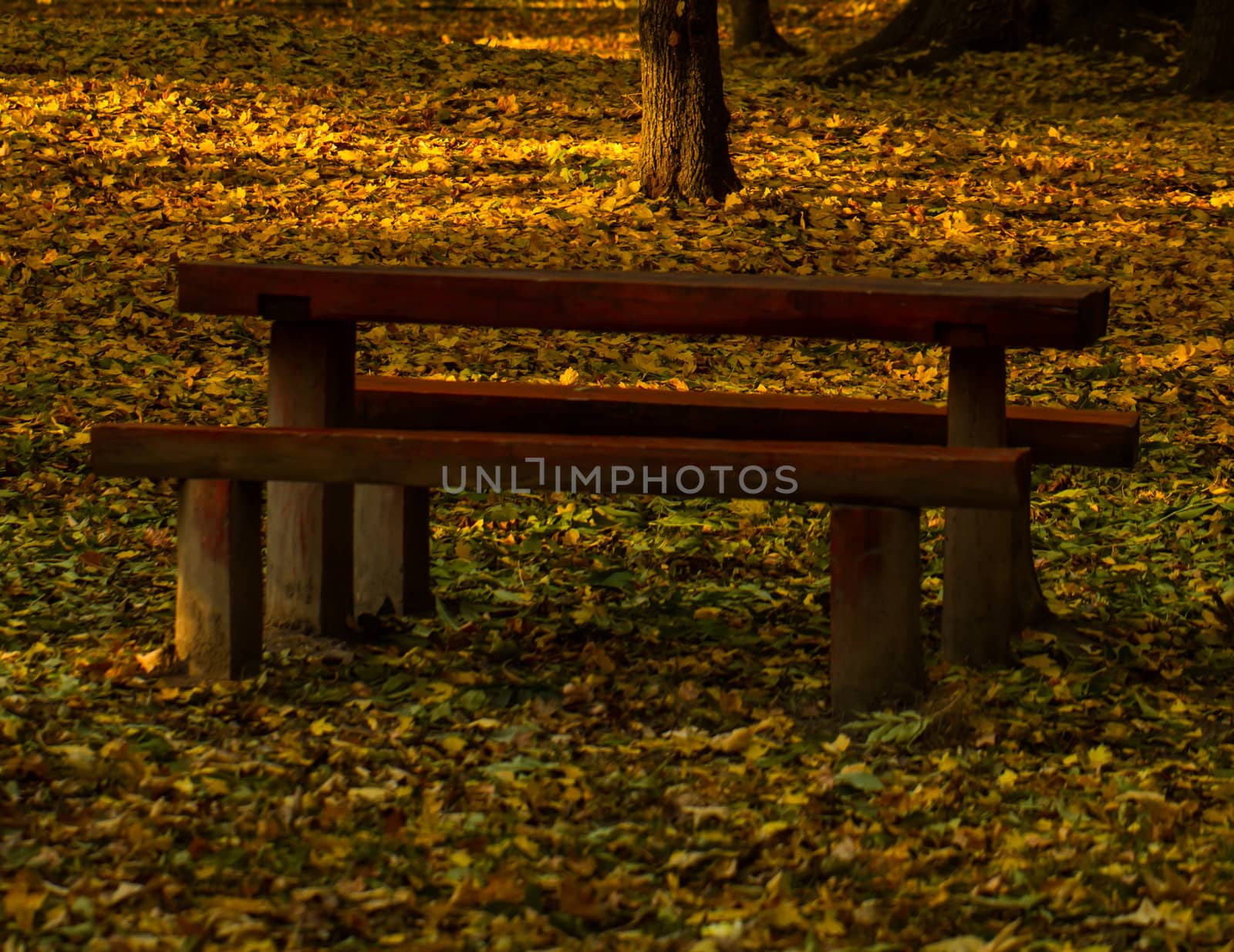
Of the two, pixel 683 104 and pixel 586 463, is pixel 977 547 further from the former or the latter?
pixel 683 104

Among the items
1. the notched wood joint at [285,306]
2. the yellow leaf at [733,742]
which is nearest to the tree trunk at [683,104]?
the notched wood joint at [285,306]

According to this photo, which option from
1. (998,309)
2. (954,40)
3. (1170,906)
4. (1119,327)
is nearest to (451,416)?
(998,309)

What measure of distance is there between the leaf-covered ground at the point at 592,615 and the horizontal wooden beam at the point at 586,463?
1.80 ft

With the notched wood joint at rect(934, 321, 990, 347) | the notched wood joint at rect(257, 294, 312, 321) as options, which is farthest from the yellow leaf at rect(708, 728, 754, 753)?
the notched wood joint at rect(257, 294, 312, 321)

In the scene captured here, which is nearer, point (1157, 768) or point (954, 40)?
point (1157, 768)

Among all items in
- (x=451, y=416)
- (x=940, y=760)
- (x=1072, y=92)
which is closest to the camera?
(x=940, y=760)

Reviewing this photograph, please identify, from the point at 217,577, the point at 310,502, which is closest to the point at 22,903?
the point at 217,577

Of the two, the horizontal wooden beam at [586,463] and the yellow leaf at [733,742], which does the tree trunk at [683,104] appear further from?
the yellow leaf at [733,742]

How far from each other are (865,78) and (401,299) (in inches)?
417

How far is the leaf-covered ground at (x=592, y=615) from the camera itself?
3236mm

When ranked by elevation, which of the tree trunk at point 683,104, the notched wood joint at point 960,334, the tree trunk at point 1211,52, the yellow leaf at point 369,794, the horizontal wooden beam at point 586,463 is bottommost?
the yellow leaf at point 369,794

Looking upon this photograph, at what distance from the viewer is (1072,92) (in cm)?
1381

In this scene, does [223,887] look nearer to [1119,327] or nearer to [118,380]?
[118,380]

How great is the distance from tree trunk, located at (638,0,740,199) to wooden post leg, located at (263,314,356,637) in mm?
4787
